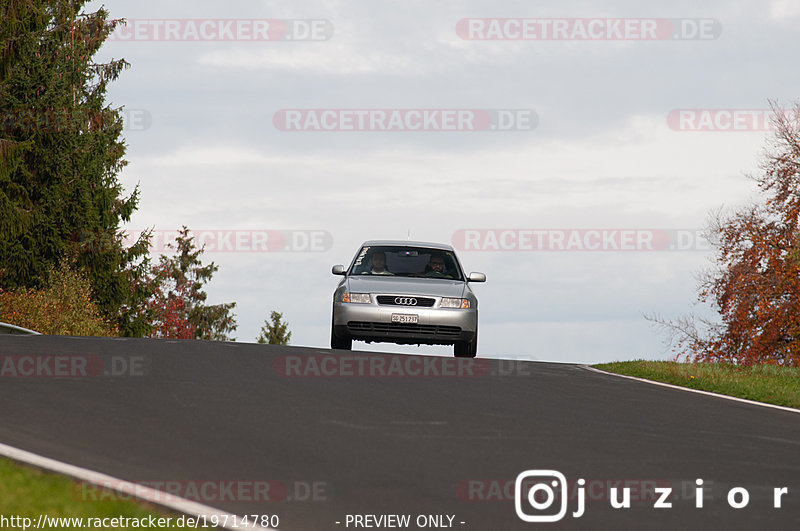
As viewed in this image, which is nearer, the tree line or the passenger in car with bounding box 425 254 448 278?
the passenger in car with bounding box 425 254 448 278

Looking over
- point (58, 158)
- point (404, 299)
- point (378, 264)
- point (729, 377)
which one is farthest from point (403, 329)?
point (58, 158)

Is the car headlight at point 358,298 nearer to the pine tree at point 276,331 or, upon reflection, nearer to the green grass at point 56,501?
the green grass at point 56,501

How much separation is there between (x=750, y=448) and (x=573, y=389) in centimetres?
376

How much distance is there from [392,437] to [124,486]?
2.80 meters

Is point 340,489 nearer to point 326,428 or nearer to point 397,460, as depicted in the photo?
point 397,460

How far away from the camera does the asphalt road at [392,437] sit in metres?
6.72

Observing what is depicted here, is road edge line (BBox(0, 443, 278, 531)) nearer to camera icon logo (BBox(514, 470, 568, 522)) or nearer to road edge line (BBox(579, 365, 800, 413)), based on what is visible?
camera icon logo (BBox(514, 470, 568, 522))

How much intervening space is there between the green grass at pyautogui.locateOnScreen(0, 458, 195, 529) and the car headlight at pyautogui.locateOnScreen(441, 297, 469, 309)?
388 inches

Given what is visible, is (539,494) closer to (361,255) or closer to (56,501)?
(56,501)

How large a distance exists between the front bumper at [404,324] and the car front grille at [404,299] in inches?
3.3

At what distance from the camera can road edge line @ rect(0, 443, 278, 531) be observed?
6.13 meters

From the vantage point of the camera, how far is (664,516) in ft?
21.7

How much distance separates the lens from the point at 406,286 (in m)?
16.2

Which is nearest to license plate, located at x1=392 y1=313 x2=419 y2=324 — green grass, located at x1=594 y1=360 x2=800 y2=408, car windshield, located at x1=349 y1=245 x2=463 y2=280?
car windshield, located at x1=349 y1=245 x2=463 y2=280
